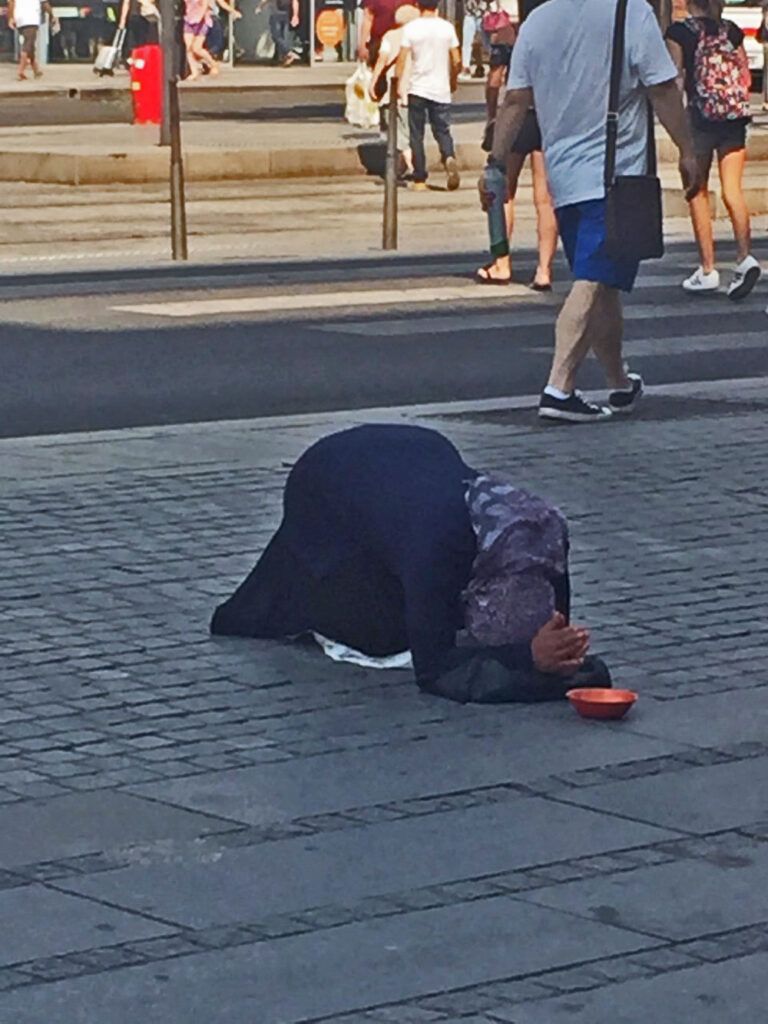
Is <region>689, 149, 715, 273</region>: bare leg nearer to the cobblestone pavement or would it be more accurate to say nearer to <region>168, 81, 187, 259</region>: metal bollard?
<region>168, 81, 187, 259</region>: metal bollard

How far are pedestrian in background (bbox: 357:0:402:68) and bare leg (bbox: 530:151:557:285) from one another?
799 centimetres

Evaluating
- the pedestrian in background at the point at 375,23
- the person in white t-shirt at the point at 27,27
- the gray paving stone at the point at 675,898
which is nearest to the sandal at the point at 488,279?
the pedestrian in background at the point at 375,23

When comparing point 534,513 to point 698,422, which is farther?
point 698,422

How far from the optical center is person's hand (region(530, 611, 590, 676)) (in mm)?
5836

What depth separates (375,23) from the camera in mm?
22562

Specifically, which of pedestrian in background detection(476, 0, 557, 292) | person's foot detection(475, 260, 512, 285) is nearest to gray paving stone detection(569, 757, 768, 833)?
pedestrian in background detection(476, 0, 557, 292)

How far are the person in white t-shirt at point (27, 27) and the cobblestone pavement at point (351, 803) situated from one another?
32.7 m

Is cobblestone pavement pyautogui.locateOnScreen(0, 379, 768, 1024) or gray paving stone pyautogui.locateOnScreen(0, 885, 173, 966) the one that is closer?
cobblestone pavement pyautogui.locateOnScreen(0, 379, 768, 1024)

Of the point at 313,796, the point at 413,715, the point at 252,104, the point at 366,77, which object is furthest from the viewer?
the point at 252,104

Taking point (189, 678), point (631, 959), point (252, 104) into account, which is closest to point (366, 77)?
point (252, 104)

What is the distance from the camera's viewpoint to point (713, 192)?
19906 mm

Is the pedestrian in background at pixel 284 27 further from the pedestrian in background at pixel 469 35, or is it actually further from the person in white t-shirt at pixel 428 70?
the person in white t-shirt at pixel 428 70

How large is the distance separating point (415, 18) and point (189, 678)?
15.7m

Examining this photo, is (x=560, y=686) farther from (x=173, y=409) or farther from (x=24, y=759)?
(x=173, y=409)
